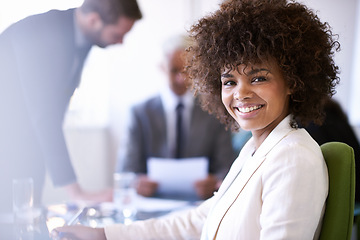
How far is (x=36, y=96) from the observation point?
1021 mm

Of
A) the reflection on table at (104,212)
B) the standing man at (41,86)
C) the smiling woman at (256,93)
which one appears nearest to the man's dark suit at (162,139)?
the reflection on table at (104,212)

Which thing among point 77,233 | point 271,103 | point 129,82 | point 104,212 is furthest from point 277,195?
point 129,82

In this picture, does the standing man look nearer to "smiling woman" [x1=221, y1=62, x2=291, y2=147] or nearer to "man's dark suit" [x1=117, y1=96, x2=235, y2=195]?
"smiling woman" [x1=221, y1=62, x2=291, y2=147]

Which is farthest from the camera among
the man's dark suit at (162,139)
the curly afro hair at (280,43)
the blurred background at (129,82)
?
the blurred background at (129,82)

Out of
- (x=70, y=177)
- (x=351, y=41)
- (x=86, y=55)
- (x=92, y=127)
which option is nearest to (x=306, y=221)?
(x=70, y=177)

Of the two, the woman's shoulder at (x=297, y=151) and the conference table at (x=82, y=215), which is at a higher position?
the woman's shoulder at (x=297, y=151)

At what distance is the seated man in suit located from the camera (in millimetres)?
2559

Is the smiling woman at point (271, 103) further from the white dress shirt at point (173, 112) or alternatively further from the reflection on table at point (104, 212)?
the white dress shirt at point (173, 112)

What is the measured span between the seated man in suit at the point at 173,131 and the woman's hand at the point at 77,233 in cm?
152

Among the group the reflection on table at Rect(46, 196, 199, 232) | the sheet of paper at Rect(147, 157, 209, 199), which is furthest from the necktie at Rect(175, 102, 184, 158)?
the reflection on table at Rect(46, 196, 199, 232)

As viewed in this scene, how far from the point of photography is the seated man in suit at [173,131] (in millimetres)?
2559

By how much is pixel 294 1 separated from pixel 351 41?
2.28 meters

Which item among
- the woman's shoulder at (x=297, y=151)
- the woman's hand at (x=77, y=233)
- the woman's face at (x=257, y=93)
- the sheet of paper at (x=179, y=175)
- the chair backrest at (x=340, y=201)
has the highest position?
the woman's face at (x=257, y=93)

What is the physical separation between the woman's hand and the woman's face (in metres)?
0.53
